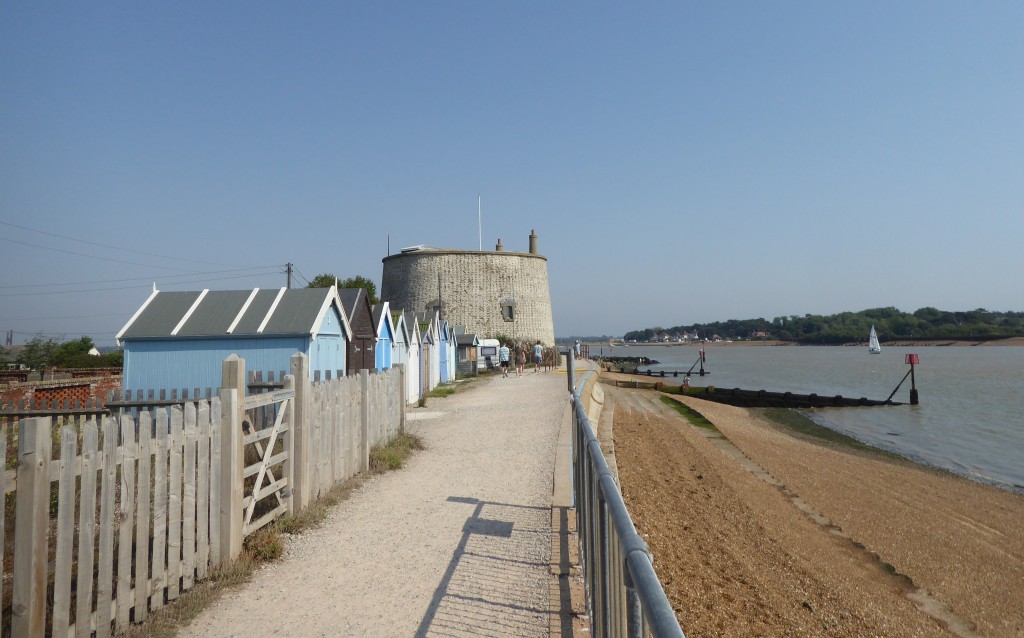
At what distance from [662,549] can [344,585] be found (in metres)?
3.84

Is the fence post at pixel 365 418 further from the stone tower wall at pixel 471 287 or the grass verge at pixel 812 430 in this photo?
the stone tower wall at pixel 471 287

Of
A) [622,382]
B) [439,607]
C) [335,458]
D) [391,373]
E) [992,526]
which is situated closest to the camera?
[439,607]

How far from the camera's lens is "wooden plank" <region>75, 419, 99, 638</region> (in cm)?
376

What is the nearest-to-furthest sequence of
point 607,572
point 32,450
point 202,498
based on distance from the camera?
point 607,572 → point 32,450 → point 202,498

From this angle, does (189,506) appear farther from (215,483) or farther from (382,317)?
(382,317)

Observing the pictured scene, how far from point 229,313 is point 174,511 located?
10524mm

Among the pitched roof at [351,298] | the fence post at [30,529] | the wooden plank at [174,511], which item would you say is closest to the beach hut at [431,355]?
the pitched roof at [351,298]

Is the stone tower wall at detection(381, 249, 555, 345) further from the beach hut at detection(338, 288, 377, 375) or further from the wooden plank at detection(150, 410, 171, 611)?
the wooden plank at detection(150, 410, 171, 611)

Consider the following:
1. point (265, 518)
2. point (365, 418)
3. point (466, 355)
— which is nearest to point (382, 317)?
point (365, 418)

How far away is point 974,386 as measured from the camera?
4878 cm

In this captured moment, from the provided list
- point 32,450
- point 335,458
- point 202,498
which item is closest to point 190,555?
point 202,498

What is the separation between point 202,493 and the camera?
504cm

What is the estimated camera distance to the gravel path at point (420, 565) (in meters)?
4.35

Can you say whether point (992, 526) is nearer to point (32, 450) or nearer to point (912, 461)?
point (912, 461)
